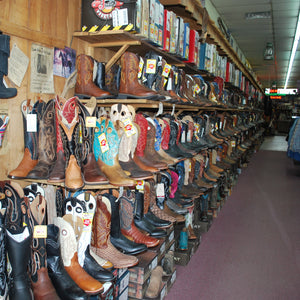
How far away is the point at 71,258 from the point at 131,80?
1.34 m

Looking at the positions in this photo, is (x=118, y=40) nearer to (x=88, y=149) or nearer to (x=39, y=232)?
(x=88, y=149)

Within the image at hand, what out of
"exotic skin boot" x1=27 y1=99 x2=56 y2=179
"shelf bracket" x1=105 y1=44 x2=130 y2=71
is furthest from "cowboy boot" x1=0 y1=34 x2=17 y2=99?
"shelf bracket" x1=105 y1=44 x2=130 y2=71

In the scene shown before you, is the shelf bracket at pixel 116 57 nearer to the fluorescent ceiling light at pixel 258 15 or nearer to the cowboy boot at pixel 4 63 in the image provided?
the cowboy boot at pixel 4 63

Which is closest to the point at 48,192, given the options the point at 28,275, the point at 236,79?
the point at 28,275

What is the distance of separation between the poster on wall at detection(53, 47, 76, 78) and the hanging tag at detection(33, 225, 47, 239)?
1133 mm


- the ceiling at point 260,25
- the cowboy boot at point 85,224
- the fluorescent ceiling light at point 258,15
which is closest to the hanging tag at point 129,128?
the cowboy boot at point 85,224

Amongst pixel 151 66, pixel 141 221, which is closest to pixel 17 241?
pixel 141 221

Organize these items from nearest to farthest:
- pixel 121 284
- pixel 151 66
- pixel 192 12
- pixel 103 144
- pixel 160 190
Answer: pixel 103 144 < pixel 121 284 < pixel 151 66 < pixel 160 190 < pixel 192 12

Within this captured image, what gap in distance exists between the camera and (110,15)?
252 centimetres

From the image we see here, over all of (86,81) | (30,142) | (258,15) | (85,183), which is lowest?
(85,183)

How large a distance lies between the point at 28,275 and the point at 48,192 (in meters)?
0.57

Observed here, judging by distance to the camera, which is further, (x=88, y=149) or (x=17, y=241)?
(x=88, y=149)

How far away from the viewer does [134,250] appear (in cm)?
248

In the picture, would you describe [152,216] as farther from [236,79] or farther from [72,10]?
[236,79]
